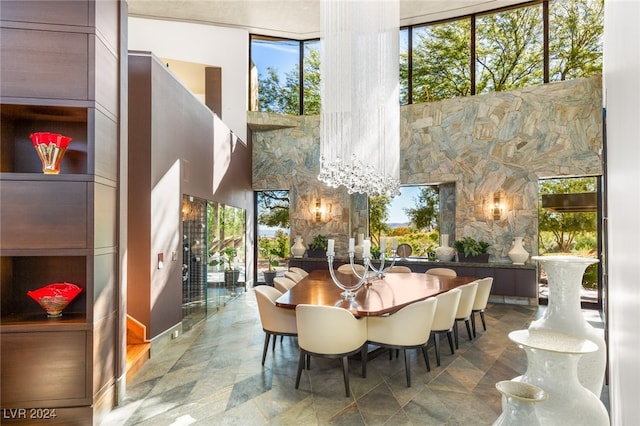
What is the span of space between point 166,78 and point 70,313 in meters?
3.28

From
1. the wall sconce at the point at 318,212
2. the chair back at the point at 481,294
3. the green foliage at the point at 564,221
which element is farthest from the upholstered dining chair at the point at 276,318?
the green foliage at the point at 564,221

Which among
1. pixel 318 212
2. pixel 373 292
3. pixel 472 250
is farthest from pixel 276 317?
pixel 318 212

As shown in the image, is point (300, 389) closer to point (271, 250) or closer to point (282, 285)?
Answer: point (282, 285)

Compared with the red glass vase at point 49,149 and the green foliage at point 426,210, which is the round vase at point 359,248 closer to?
the green foliage at point 426,210

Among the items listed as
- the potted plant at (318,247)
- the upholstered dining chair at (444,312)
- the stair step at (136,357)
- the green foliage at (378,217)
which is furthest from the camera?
the green foliage at (378,217)

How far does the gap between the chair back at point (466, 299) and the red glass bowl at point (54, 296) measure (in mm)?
4043

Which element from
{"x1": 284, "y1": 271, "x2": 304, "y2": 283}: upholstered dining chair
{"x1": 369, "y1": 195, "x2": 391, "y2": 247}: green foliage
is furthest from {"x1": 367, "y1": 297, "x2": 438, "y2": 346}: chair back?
{"x1": 369, "y1": 195, "x2": 391, "y2": 247}: green foliage

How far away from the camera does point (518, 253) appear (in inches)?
309

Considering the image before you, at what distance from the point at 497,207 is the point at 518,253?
1.08 metres

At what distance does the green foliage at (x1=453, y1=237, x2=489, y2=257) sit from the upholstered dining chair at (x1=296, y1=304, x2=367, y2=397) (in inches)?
207

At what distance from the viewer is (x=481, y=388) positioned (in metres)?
3.71

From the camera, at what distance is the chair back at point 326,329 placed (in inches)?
137

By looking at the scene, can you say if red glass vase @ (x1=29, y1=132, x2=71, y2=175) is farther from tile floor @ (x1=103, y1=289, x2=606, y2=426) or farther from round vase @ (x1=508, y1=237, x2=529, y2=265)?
round vase @ (x1=508, y1=237, x2=529, y2=265)

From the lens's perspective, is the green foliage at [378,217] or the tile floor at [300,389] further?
the green foliage at [378,217]
